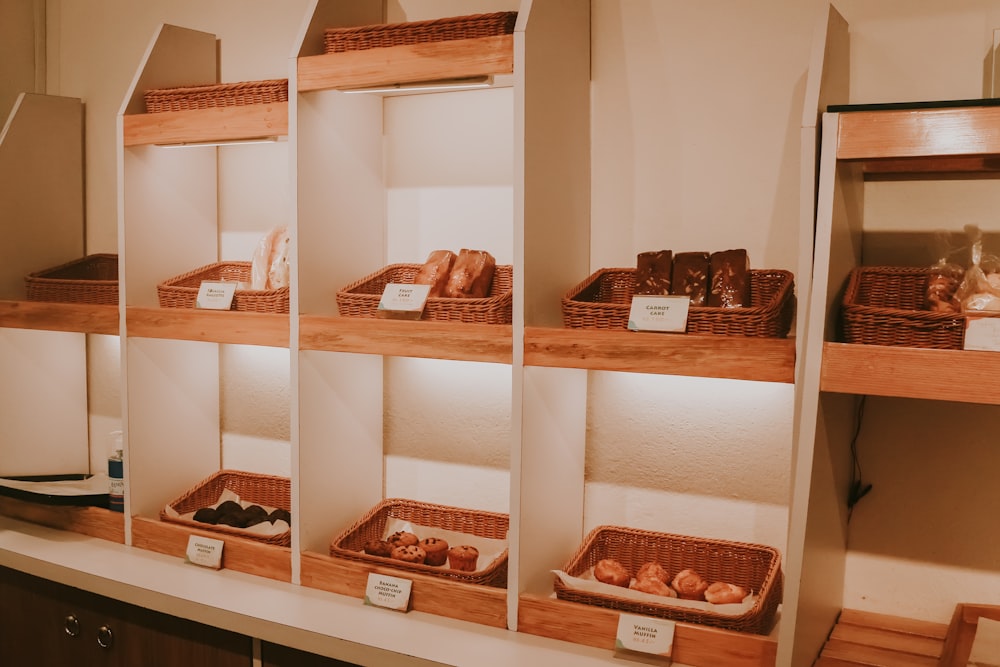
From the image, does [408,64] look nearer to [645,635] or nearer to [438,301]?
[438,301]

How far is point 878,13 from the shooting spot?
1881 mm

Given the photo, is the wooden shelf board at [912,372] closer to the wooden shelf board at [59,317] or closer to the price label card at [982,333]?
the price label card at [982,333]

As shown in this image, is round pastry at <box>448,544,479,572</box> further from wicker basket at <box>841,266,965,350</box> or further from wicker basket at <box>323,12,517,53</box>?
wicker basket at <box>323,12,517,53</box>

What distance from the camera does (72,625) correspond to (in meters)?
2.44

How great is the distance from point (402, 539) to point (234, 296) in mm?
800

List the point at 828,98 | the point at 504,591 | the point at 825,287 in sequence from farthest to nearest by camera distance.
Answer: the point at 504,591 < the point at 828,98 < the point at 825,287

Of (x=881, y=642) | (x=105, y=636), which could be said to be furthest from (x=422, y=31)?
(x=105, y=636)

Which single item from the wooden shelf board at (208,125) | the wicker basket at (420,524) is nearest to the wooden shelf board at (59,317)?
the wooden shelf board at (208,125)

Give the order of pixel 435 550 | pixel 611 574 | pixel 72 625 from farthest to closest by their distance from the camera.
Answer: pixel 72 625 → pixel 435 550 → pixel 611 574

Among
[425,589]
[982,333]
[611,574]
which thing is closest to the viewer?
[982,333]

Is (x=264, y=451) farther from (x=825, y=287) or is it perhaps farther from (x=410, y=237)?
(x=825, y=287)

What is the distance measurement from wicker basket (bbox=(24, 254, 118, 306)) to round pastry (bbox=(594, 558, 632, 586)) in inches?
66.3

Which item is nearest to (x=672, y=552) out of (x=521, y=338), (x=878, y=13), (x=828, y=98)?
(x=521, y=338)

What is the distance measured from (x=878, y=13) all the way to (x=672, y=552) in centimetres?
131
